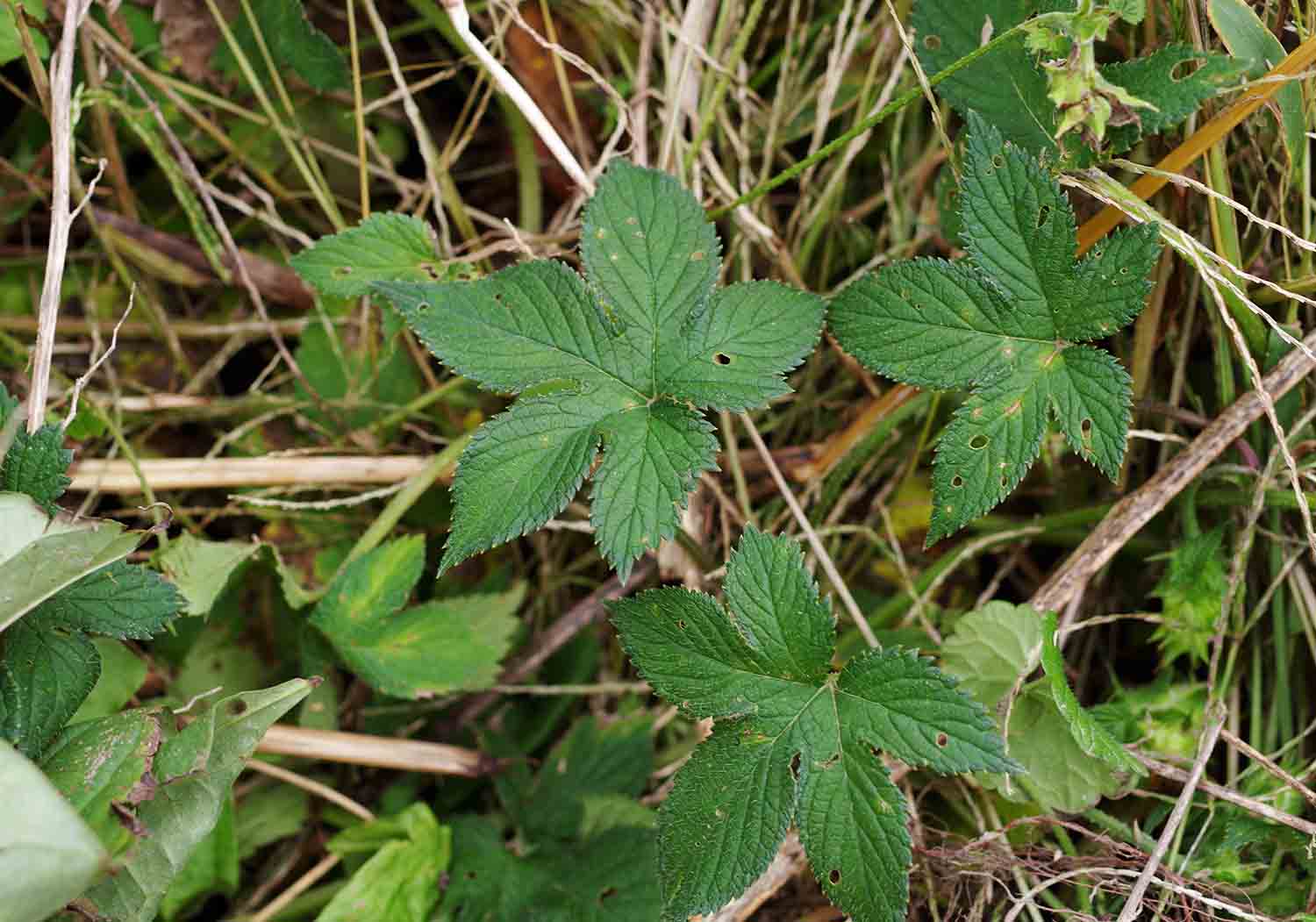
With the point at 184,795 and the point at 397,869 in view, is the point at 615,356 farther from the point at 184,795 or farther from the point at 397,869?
the point at 397,869

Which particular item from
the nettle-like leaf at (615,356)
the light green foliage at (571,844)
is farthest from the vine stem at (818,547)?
the light green foliage at (571,844)

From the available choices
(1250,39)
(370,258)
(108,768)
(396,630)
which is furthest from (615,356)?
(1250,39)

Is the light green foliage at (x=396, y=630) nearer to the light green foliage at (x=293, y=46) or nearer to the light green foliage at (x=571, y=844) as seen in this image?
the light green foliage at (x=571, y=844)

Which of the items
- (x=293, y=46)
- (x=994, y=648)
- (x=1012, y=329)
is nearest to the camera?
(x=1012, y=329)

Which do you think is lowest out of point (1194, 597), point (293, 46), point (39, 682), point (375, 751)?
point (375, 751)

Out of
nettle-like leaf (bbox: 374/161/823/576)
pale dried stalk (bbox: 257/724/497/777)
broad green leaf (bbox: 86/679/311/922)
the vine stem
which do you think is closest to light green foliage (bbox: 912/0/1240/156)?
nettle-like leaf (bbox: 374/161/823/576)

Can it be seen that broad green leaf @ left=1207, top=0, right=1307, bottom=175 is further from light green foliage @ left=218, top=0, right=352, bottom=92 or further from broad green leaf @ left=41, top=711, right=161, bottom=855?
broad green leaf @ left=41, top=711, right=161, bottom=855
